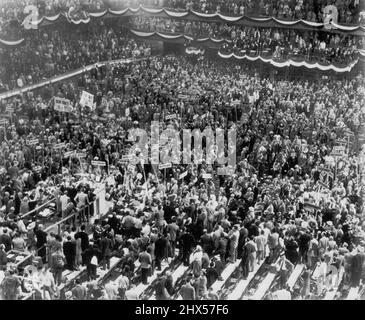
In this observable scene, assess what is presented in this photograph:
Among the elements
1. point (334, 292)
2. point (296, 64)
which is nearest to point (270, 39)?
point (296, 64)

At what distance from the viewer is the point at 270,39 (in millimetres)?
38750

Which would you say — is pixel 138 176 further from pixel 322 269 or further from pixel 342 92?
pixel 342 92

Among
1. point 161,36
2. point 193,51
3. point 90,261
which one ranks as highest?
point 161,36

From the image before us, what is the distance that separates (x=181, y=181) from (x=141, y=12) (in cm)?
2190

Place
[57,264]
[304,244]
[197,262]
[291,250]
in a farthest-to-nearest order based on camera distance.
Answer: [304,244] → [291,250] → [197,262] → [57,264]

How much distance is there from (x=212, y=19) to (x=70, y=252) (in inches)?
1086

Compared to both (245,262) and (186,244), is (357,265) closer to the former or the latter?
(245,262)

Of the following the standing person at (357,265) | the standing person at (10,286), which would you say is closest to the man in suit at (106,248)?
the standing person at (10,286)

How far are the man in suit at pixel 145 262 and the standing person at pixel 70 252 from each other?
183 centimetres

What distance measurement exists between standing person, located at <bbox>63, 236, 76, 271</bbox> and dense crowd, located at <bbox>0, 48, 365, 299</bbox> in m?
0.04

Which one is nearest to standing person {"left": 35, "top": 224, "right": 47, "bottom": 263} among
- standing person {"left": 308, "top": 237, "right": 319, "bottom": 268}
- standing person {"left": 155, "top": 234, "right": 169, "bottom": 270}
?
standing person {"left": 155, "top": 234, "right": 169, "bottom": 270}

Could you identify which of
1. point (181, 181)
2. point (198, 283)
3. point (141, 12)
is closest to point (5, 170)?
point (181, 181)

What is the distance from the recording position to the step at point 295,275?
58.7 feet

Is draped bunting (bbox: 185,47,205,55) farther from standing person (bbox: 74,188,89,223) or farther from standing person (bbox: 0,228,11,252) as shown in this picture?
standing person (bbox: 0,228,11,252)
